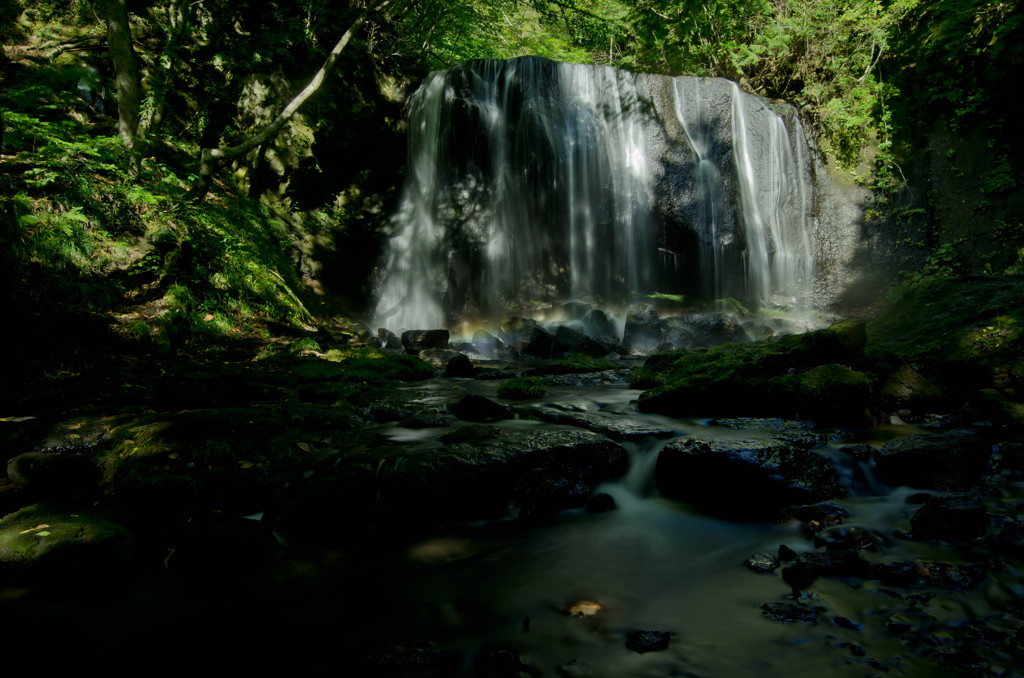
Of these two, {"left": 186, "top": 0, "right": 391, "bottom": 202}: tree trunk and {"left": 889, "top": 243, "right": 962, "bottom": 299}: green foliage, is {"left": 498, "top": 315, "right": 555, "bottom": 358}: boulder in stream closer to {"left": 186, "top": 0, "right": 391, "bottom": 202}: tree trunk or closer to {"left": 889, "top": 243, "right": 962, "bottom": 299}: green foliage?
{"left": 186, "top": 0, "right": 391, "bottom": 202}: tree trunk

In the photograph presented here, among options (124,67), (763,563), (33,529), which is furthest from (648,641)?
(124,67)

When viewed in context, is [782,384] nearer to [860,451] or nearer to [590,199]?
[860,451]

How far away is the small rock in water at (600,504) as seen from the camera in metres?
3.31

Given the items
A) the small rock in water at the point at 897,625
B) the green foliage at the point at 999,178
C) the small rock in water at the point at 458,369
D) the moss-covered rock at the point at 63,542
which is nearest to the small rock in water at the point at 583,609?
the small rock in water at the point at 897,625

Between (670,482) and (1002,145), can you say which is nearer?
(670,482)

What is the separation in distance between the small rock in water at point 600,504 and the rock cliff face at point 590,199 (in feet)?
34.7

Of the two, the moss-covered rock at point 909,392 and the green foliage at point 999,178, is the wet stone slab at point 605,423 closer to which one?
the moss-covered rock at point 909,392

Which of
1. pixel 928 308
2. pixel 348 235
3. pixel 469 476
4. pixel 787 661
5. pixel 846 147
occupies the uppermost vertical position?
pixel 846 147

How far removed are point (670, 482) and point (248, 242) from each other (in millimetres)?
8598

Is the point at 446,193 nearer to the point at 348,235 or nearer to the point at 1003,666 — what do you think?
the point at 348,235

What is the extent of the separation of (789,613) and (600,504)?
4.47ft

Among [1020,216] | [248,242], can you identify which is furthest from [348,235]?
[1020,216]

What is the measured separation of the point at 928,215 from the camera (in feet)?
42.8

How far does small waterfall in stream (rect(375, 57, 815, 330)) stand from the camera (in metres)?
13.6
